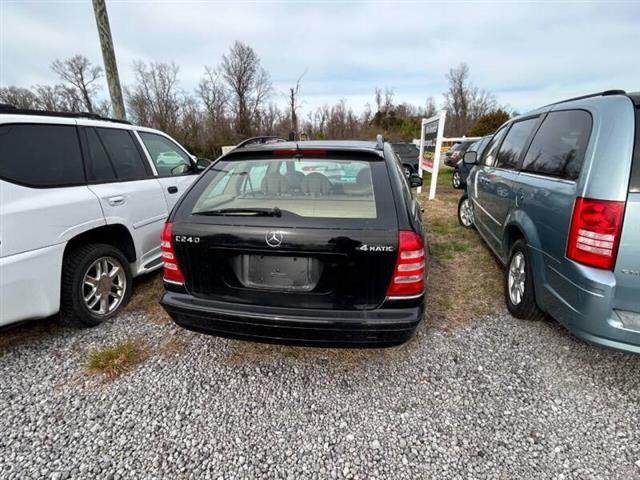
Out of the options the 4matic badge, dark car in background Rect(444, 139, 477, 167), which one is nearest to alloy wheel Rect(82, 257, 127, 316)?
the 4matic badge

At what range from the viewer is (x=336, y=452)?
176 centimetres

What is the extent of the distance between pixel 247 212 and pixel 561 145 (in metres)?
2.39

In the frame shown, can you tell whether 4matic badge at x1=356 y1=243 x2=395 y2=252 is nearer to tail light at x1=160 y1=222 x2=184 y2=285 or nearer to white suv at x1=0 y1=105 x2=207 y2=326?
tail light at x1=160 y1=222 x2=184 y2=285

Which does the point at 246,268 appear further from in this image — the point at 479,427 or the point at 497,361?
the point at 497,361

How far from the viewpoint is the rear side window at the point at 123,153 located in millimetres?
3145

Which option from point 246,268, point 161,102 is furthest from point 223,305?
point 161,102

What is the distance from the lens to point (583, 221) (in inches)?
76.9

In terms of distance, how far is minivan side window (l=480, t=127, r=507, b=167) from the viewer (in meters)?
4.15

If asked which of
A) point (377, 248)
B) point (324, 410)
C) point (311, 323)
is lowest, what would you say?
point (324, 410)

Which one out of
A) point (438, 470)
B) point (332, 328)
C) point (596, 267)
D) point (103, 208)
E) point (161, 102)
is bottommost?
point (438, 470)

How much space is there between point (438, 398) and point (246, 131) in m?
32.2

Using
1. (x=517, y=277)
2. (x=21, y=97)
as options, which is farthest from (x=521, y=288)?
(x=21, y=97)

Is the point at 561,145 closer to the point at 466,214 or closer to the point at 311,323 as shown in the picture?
the point at 311,323

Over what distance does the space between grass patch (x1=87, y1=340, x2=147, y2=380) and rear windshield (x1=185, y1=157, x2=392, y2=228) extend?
1.28 m
